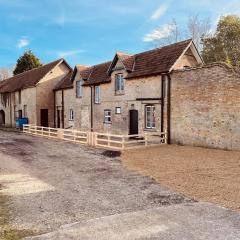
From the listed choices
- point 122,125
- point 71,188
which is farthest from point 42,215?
point 122,125

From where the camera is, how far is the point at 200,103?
1898 centimetres

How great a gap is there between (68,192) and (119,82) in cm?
1717

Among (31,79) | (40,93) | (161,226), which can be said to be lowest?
(161,226)

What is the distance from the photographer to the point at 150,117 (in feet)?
74.8

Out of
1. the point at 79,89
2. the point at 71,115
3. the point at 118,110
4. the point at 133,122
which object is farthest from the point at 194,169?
the point at 71,115

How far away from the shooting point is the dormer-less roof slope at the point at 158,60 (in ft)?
71.2

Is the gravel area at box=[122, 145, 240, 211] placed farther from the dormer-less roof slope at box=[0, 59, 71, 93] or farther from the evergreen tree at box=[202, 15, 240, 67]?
the dormer-less roof slope at box=[0, 59, 71, 93]

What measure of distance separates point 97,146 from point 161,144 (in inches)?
163

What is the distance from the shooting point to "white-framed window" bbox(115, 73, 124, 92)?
25909 millimetres

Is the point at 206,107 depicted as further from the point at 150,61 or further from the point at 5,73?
the point at 5,73

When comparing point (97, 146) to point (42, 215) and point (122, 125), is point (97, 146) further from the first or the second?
point (42, 215)

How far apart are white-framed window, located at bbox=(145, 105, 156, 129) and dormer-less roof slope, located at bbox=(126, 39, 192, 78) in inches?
93.1

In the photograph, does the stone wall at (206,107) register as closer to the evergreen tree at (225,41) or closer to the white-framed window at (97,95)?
the white-framed window at (97,95)

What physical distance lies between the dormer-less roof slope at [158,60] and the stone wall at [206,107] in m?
1.43
